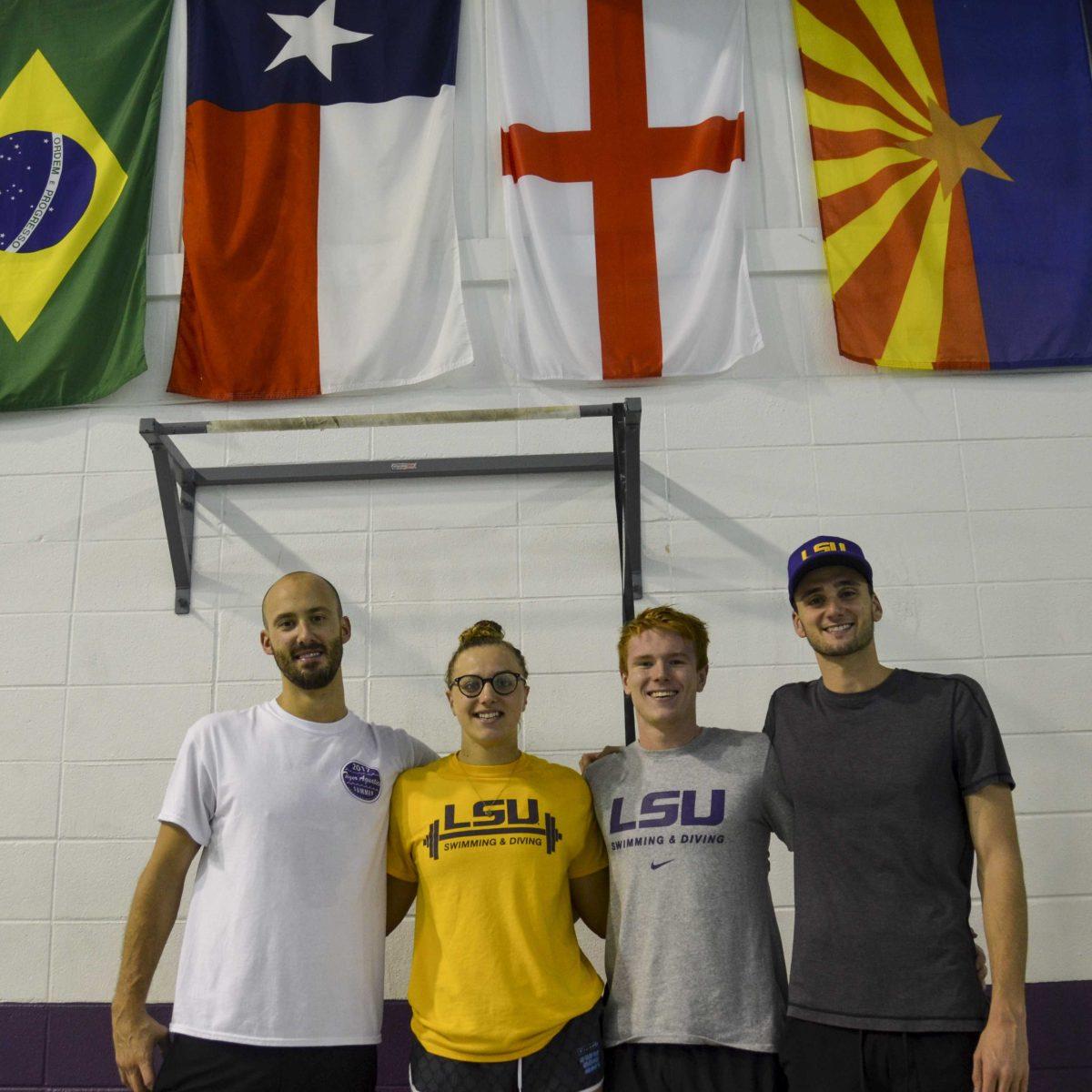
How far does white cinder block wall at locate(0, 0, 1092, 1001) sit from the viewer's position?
2.62m

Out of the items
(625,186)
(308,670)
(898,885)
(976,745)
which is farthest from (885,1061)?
(625,186)

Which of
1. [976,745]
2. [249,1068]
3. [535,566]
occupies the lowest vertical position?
[249,1068]

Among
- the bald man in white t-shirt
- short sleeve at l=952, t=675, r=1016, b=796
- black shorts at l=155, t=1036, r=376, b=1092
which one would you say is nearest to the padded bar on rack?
the bald man in white t-shirt

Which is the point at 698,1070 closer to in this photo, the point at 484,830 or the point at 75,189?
the point at 484,830

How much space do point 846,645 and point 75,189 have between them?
2.74 meters

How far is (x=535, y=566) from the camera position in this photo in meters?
2.80

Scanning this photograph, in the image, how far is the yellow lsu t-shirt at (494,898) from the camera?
68.2 inches

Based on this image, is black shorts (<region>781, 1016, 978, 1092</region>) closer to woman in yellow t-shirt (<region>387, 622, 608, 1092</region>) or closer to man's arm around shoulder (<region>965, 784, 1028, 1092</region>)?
man's arm around shoulder (<region>965, 784, 1028, 1092</region>)

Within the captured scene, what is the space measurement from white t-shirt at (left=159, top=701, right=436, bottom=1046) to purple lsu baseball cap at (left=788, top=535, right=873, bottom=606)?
94cm

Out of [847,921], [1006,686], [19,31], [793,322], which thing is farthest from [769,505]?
[19,31]

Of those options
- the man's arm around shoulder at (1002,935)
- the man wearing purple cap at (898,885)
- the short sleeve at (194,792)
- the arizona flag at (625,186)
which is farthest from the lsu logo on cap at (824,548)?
the short sleeve at (194,792)

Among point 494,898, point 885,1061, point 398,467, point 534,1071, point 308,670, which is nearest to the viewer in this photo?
point 885,1061

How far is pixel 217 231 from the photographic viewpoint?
3.04 m

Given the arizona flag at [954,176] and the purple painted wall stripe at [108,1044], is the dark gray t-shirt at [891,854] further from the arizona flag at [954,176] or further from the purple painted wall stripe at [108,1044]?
the arizona flag at [954,176]
